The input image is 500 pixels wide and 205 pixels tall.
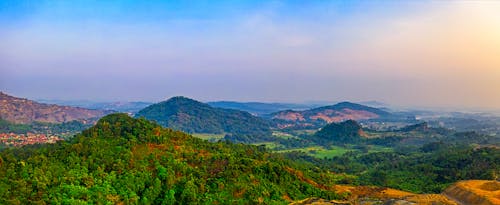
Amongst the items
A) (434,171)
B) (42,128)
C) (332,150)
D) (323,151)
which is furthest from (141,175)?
(42,128)

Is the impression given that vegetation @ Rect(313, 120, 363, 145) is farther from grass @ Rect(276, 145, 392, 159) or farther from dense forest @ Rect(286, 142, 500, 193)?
dense forest @ Rect(286, 142, 500, 193)

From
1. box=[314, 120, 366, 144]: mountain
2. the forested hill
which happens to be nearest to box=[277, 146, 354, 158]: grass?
box=[314, 120, 366, 144]: mountain

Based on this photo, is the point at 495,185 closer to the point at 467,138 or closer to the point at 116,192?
the point at 116,192

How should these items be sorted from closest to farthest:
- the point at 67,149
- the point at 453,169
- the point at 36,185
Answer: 1. the point at 36,185
2. the point at 67,149
3. the point at 453,169

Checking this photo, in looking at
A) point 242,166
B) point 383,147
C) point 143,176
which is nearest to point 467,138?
point 383,147

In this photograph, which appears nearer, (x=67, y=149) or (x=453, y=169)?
(x=67, y=149)

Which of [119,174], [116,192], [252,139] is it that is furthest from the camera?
[252,139]

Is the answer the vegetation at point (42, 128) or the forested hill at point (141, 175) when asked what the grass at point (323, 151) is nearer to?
the forested hill at point (141, 175)
